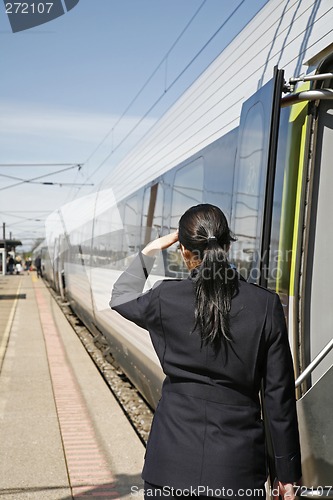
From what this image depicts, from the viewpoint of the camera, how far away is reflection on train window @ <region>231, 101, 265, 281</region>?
11.9 ft

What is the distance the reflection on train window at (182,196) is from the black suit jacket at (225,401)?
270 centimetres

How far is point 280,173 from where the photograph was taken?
136 inches

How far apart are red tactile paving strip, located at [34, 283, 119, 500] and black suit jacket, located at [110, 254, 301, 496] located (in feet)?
8.04

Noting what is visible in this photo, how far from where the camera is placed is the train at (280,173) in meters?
3.14

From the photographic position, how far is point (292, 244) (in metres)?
3.34

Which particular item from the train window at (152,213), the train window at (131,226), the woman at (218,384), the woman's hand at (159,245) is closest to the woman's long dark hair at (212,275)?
the woman at (218,384)

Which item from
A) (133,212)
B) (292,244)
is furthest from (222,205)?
(133,212)

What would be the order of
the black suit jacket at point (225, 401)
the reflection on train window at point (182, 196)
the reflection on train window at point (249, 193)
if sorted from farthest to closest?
the reflection on train window at point (182, 196) < the reflection on train window at point (249, 193) < the black suit jacket at point (225, 401)

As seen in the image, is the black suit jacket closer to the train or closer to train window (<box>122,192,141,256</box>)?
the train

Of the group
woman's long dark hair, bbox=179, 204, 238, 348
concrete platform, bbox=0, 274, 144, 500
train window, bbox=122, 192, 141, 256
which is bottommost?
concrete platform, bbox=0, 274, 144, 500

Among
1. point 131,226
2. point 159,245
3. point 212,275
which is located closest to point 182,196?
point 131,226

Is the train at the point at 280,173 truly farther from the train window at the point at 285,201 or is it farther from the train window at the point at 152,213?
the train window at the point at 152,213

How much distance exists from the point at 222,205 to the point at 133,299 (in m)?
1.97

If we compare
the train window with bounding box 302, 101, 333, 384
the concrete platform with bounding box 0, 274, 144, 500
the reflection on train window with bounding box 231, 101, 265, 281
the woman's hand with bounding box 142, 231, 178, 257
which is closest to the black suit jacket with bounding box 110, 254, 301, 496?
the woman's hand with bounding box 142, 231, 178, 257
